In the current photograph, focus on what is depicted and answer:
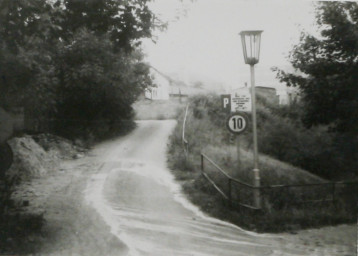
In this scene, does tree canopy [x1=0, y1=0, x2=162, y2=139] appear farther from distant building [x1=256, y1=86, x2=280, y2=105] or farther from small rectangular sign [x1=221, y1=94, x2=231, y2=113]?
distant building [x1=256, y1=86, x2=280, y2=105]

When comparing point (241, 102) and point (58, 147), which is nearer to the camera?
point (241, 102)

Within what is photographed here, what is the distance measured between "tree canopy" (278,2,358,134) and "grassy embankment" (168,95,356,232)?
229 centimetres

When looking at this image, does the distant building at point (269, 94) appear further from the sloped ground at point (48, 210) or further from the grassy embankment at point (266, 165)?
the sloped ground at point (48, 210)

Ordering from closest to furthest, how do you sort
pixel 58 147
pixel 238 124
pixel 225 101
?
pixel 238 124 → pixel 225 101 → pixel 58 147

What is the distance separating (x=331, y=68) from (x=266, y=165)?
4176 mm

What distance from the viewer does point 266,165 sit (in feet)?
51.1

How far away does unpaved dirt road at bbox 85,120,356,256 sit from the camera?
7.59 metres

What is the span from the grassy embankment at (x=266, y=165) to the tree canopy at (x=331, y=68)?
7.50 ft

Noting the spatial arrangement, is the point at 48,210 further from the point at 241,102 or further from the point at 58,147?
the point at 58,147

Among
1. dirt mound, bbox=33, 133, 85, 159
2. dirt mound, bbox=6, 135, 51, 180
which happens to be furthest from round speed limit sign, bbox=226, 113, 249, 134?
dirt mound, bbox=33, 133, 85, 159

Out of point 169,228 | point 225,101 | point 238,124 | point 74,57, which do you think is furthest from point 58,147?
point 169,228

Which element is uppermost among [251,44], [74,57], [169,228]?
[74,57]

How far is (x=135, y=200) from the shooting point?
34.6 ft

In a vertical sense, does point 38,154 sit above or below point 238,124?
below
